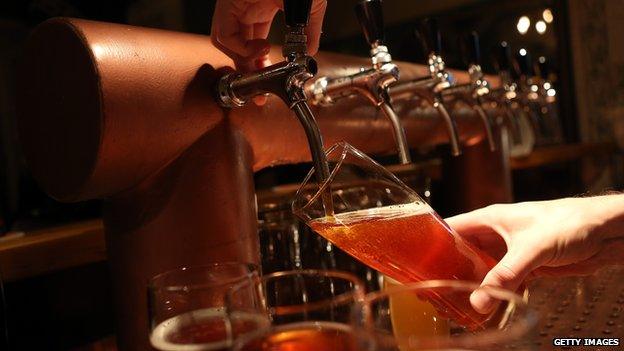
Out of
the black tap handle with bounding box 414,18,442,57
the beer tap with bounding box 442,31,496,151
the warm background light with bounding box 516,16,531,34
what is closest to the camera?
the black tap handle with bounding box 414,18,442,57

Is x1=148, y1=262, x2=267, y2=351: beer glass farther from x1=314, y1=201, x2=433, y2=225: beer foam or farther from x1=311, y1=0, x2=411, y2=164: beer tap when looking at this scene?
x1=311, y1=0, x2=411, y2=164: beer tap

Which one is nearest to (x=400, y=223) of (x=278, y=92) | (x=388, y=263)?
(x=388, y=263)

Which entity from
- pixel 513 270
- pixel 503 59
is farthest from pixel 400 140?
pixel 503 59

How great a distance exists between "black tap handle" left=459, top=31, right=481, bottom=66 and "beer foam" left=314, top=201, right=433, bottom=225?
1025 mm

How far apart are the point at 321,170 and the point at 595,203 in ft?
1.65

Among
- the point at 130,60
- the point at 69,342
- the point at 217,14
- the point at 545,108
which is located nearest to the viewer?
the point at 130,60

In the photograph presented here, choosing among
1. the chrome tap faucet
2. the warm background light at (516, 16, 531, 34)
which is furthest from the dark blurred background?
the chrome tap faucet

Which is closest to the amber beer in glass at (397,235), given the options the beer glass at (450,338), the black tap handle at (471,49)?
the beer glass at (450,338)

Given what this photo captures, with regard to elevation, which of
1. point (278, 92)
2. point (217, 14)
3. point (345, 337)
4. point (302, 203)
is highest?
point (217, 14)

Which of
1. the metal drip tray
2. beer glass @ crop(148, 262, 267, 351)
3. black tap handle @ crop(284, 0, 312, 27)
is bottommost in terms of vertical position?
the metal drip tray

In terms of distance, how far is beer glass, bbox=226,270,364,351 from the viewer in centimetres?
46

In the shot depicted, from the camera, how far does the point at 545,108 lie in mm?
3725

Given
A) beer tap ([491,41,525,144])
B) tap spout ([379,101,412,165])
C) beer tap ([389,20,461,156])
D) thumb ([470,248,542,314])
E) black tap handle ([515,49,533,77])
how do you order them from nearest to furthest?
thumb ([470,248,542,314])
tap spout ([379,101,412,165])
beer tap ([389,20,461,156])
beer tap ([491,41,525,144])
black tap handle ([515,49,533,77])

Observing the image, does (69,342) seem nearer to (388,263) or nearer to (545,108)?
(388,263)
